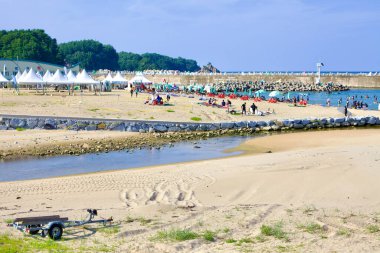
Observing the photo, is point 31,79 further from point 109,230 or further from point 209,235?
point 209,235

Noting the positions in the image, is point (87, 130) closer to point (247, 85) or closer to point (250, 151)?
point (250, 151)

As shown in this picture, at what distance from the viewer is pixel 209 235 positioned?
10.9m

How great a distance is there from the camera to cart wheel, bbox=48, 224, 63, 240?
10742 mm

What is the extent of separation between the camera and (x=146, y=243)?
10516mm

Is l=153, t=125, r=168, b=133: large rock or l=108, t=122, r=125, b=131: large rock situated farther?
l=153, t=125, r=168, b=133: large rock

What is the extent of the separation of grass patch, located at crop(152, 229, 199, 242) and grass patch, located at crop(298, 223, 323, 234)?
2.38 m

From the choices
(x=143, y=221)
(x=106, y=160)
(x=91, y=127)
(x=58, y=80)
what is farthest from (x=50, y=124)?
(x=58, y=80)

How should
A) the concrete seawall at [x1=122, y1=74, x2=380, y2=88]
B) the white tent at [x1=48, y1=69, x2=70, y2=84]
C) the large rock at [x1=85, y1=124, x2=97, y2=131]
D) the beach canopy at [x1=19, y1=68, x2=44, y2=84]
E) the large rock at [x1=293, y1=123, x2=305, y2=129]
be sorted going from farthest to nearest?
the concrete seawall at [x1=122, y1=74, x2=380, y2=88], the white tent at [x1=48, y1=69, x2=70, y2=84], the beach canopy at [x1=19, y1=68, x2=44, y2=84], the large rock at [x1=293, y1=123, x2=305, y2=129], the large rock at [x1=85, y1=124, x2=97, y2=131]

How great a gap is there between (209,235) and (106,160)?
13.7 metres

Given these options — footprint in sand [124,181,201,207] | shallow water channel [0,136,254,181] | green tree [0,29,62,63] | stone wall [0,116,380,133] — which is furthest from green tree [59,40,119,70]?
footprint in sand [124,181,201,207]

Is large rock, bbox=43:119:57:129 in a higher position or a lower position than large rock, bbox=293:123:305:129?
higher

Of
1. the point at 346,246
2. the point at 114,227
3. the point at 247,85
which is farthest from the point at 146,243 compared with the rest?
the point at 247,85

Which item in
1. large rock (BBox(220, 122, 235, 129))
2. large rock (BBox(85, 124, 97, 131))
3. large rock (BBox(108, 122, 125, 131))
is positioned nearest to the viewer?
large rock (BBox(85, 124, 97, 131))

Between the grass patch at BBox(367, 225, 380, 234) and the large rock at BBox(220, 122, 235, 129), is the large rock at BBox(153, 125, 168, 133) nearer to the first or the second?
the large rock at BBox(220, 122, 235, 129)
